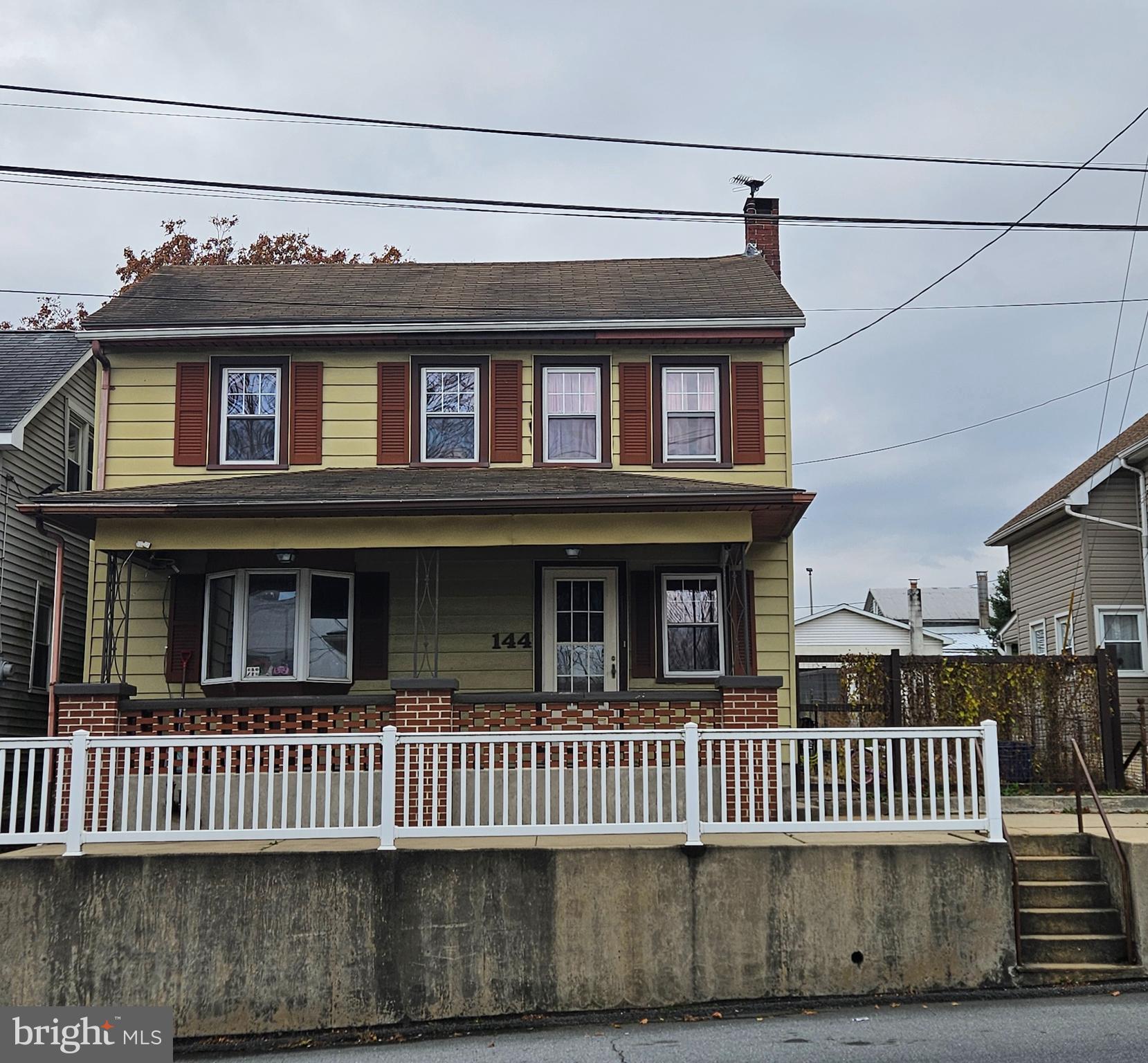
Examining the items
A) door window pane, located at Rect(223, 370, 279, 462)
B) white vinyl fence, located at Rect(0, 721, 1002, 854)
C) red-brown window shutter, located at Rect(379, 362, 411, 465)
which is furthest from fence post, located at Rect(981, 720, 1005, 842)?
door window pane, located at Rect(223, 370, 279, 462)

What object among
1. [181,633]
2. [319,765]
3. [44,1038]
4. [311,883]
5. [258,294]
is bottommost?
[44,1038]

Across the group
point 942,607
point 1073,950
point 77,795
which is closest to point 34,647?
point 77,795

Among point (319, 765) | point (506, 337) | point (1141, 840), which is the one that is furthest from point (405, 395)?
point (1141, 840)

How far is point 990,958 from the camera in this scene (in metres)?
8.91

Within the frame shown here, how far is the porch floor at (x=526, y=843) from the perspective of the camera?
9.14 metres

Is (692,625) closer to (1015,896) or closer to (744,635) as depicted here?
(744,635)

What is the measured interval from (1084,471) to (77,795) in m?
19.3

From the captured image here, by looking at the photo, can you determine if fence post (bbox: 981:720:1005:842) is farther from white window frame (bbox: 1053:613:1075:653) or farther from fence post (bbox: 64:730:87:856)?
white window frame (bbox: 1053:613:1075:653)

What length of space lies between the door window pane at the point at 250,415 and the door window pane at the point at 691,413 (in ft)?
16.3

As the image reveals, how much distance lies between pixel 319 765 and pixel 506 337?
614 cm

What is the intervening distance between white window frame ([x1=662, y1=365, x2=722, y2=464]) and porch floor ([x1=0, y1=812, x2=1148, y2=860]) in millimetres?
6161

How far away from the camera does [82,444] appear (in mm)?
19062

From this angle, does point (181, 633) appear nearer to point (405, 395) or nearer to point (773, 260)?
point (405, 395)

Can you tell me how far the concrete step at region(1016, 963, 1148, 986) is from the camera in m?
8.87
